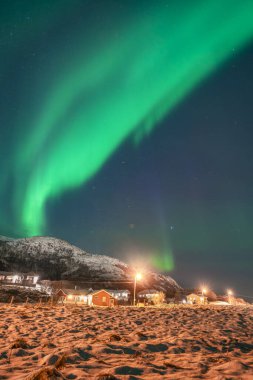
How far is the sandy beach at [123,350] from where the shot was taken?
634cm

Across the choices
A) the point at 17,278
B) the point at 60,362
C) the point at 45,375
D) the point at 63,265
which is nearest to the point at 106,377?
the point at 45,375

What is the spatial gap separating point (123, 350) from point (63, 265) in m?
162

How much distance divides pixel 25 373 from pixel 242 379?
524cm

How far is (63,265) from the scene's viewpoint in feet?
525

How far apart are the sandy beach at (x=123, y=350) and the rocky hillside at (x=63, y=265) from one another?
407 ft

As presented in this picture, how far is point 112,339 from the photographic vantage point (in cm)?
1019

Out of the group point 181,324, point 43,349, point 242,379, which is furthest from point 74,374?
point 181,324

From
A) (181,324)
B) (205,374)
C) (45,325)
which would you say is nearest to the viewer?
(205,374)

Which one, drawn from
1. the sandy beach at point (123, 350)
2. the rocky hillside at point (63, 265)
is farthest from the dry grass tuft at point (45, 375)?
the rocky hillside at point (63, 265)

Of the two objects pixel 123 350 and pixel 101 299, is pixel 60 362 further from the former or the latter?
pixel 101 299

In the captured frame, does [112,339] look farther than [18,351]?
Yes

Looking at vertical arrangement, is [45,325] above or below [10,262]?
below

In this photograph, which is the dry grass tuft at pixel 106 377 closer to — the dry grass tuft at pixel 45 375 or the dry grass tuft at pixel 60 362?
the dry grass tuft at pixel 45 375

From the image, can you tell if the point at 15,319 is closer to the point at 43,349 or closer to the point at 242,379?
the point at 43,349
